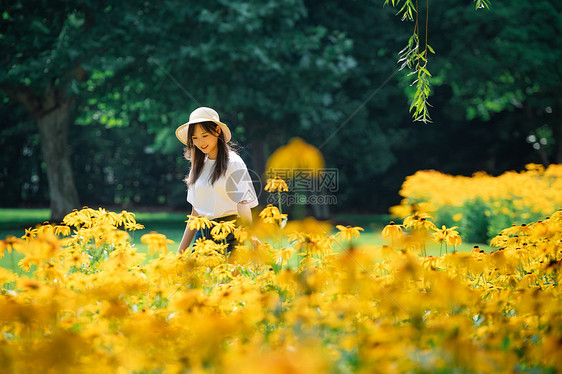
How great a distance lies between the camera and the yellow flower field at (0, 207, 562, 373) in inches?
69.1

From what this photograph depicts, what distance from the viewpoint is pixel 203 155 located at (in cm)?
426

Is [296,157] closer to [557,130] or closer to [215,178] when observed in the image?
[557,130]

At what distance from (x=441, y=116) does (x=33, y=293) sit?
18.6 meters

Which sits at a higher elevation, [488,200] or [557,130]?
[557,130]

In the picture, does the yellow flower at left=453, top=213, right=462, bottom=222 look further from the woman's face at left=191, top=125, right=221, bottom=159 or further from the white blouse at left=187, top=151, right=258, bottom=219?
the woman's face at left=191, top=125, right=221, bottom=159

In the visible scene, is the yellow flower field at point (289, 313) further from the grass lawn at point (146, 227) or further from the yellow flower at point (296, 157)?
the yellow flower at point (296, 157)

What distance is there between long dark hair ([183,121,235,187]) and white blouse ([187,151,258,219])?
1.4 inches

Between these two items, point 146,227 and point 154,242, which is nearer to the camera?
point 154,242

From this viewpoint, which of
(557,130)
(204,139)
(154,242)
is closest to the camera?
(154,242)

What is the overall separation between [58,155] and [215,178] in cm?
1025

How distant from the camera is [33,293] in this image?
231cm

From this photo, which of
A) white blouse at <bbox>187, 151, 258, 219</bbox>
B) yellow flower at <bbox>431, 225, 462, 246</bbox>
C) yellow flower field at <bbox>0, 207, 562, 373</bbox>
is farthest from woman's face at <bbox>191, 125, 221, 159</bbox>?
yellow flower at <bbox>431, 225, 462, 246</bbox>

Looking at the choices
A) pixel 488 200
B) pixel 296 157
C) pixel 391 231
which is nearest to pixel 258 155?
pixel 296 157

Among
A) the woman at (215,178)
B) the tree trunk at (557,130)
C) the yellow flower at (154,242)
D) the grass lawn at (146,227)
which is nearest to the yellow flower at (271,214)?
the woman at (215,178)
